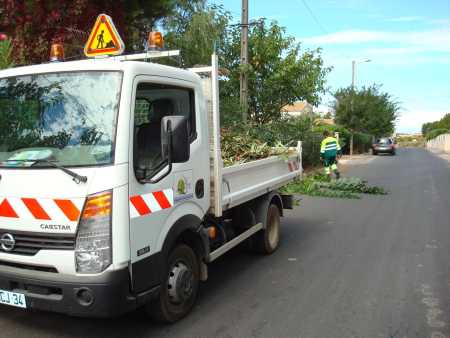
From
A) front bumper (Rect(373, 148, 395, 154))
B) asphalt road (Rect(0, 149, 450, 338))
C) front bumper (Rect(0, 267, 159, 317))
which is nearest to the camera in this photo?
front bumper (Rect(0, 267, 159, 317))

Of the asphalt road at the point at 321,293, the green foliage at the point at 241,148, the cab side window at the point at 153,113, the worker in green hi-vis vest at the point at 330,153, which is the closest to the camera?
the cab side window at the point at 153,113

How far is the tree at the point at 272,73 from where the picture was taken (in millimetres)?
13211

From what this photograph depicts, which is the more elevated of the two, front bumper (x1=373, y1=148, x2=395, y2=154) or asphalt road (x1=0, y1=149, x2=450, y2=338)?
asphalt road (x1=0, y1=149, x2=450, y2=338)

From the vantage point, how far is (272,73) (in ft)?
44.1

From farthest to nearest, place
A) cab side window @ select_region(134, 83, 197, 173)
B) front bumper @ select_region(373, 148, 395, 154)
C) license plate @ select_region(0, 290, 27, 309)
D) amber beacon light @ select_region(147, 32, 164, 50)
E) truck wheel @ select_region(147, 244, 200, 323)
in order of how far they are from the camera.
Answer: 1. front bumper @ select_region(373, 148, 395, 154)
2. amber beacon light @ select_region(147, 32, 164, 50)
3. truck wheel @ select_region(147, 244, 200, 323)
4. cab side window @ select_region(134, 83, 197, 173)
5. license plate @ select_region(0, 290, 27, 309)

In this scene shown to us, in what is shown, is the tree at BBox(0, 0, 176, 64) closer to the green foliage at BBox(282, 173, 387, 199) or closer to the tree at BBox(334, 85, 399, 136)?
the green foliage at BBox(282, 173, 387, 199)

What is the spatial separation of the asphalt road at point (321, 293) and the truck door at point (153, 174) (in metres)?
0.83

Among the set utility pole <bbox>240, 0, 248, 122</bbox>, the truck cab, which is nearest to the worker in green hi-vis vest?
utility pole <bbox>240, 0, 248, 122</bbox>

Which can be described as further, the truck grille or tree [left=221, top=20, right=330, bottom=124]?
tree [left=221, top=20, right=330, bottom=124]

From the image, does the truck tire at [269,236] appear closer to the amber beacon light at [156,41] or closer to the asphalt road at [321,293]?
the asphalt road at [321,293]

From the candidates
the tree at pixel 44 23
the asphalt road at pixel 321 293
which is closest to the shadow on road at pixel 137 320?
the asphalt road at pixel 321 293

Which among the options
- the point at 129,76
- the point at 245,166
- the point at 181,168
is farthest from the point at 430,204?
Result: the point at 129,76

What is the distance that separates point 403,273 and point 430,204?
6109mm

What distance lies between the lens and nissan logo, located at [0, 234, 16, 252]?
3281mm
